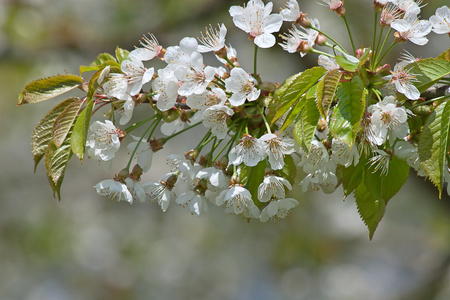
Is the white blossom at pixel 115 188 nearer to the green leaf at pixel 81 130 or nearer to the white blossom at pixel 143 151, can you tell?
the white blossom at pixel 143 151

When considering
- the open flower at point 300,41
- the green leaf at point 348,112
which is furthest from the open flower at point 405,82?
the open flower at point 300,41

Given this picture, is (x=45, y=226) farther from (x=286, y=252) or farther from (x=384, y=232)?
(x=384, y=232)

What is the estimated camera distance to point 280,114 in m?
1.51

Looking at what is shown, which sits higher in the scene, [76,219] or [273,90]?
[273,90]

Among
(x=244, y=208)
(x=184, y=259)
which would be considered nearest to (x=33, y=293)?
(x=184, y=259)

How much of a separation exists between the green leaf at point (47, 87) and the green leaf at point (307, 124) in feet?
2.49

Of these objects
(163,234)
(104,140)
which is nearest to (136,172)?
(104,140)

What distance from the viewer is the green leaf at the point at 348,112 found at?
54.3 inches

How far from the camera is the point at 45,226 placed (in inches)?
302

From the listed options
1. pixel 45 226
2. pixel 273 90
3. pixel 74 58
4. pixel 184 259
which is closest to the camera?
pixel 273 90

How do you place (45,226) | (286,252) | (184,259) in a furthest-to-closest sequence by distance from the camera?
(184,259)
(45,226)
(286,252)

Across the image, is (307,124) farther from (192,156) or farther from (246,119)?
(192,156)

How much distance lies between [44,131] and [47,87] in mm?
162

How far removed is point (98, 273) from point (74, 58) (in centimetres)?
347
